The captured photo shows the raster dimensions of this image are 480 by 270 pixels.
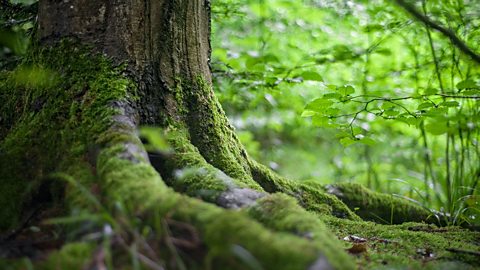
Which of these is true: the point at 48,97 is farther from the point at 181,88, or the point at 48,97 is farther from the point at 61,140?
the point at 181,88

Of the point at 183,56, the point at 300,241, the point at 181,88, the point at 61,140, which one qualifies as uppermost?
the point at 183,56

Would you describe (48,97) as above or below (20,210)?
above

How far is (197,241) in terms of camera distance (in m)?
1.50

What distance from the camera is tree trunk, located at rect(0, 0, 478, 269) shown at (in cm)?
145

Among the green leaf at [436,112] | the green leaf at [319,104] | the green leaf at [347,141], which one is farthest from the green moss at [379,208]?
the green leaf at [436,112]

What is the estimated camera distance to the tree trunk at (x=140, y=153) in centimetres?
145

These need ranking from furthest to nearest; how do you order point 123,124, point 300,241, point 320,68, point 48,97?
point 320,68
point 48,97
point 123,124
point 300,241

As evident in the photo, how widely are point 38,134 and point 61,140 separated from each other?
16 cm

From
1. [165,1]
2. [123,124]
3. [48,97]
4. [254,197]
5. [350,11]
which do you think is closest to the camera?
[254,197]

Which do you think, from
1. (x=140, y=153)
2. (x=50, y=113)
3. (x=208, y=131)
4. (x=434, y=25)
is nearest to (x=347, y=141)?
(x=208, y=131)

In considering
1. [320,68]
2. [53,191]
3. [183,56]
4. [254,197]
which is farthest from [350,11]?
[53,191]

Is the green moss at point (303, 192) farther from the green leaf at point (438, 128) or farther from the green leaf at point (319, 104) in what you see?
the green leaf at point (438, 128)

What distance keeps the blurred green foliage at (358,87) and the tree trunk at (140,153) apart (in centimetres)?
83

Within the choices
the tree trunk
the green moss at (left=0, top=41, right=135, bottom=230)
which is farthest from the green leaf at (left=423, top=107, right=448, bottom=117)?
the green moss at (left=0, top=41, right=135, bottom=230)
